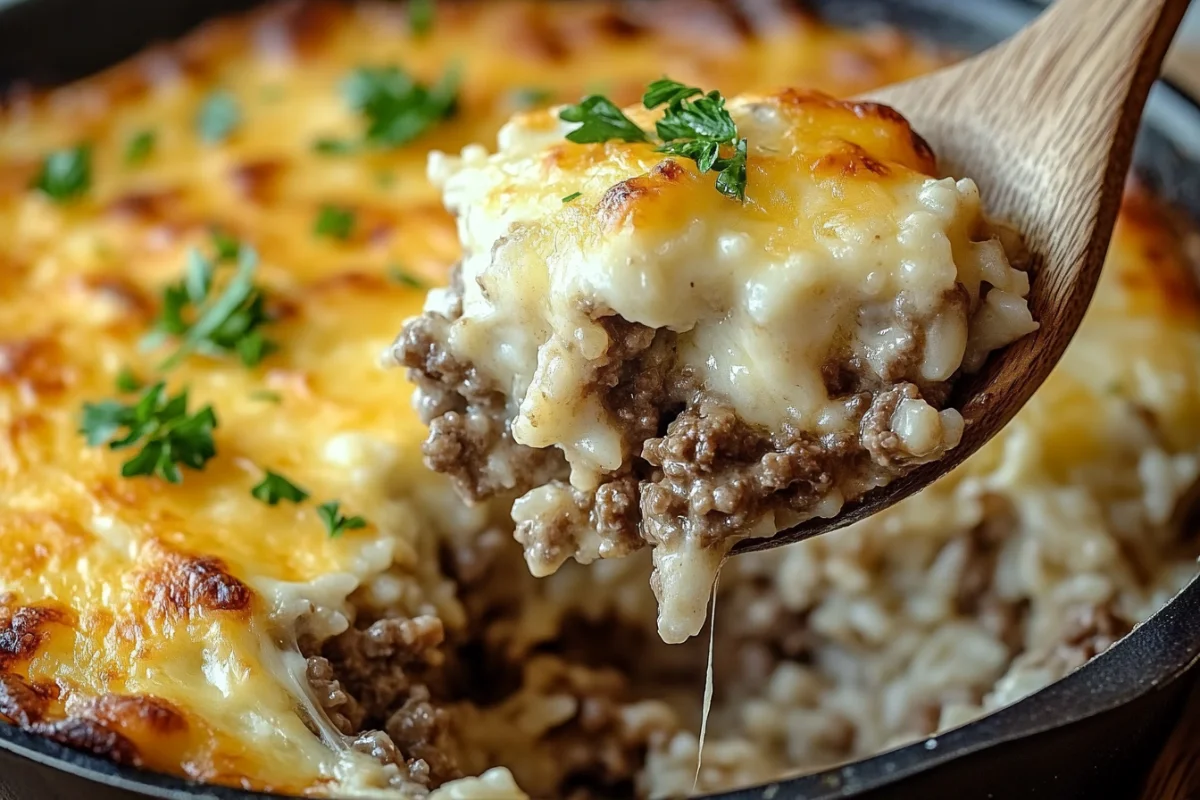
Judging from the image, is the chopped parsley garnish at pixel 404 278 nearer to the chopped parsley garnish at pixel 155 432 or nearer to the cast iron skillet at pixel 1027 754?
the chopped parsley garnish at pixel 155 432

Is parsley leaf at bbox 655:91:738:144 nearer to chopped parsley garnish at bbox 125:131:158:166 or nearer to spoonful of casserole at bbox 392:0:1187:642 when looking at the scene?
spoonful of casserole at bbox 392:0:1187:642

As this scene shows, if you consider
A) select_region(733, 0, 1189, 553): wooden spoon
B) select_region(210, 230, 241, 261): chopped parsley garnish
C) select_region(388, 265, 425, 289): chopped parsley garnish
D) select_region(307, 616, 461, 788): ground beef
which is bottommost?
select_region(307, 616, 461, 788): ground beef

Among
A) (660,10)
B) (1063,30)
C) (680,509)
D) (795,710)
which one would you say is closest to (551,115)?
(680,509)

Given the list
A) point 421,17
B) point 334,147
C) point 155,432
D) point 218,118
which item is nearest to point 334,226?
point 334,147

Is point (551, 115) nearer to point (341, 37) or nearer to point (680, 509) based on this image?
point (680, 509)

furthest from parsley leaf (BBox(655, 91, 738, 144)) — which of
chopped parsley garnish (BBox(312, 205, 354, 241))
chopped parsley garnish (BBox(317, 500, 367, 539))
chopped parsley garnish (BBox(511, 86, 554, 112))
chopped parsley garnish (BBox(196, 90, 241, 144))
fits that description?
chopped parsley garnish (BBox(196, 90, 241, 144))

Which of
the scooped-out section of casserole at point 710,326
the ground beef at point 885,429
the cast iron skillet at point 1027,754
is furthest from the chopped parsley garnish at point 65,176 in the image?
the ground beef at point 885,429
